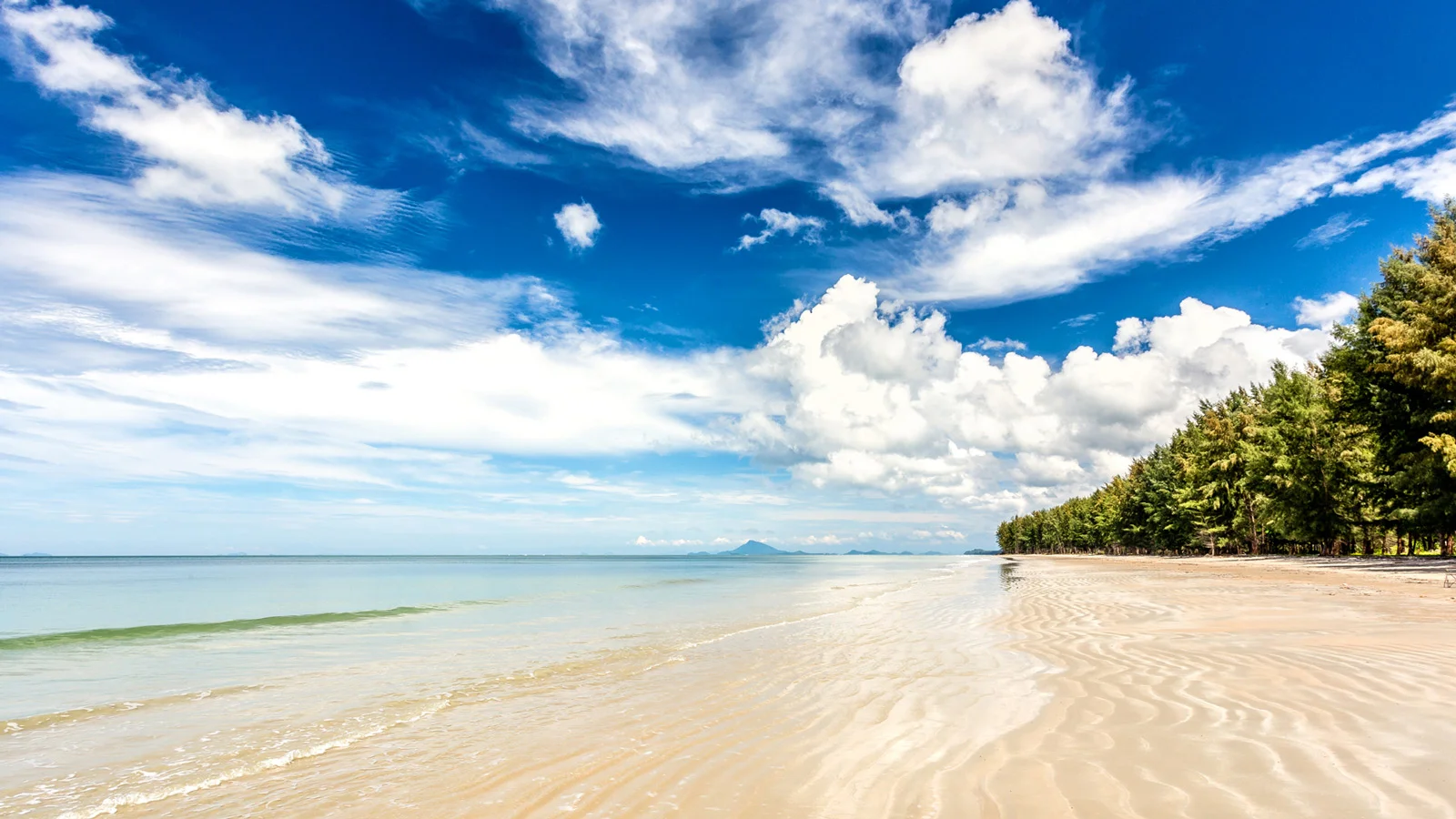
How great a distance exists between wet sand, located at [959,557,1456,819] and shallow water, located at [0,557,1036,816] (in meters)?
0.89

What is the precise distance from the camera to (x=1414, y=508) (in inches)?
1346

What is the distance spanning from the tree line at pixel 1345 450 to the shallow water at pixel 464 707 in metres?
23.2

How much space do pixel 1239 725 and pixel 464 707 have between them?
8.81 m

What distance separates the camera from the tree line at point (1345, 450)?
90.9 feet

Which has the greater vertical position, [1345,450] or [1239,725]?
[1345,450]

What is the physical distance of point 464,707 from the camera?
958cm

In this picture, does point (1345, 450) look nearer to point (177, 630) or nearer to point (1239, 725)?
point (1239, 725)

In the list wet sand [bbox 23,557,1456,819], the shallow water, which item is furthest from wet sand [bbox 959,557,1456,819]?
the shallow water

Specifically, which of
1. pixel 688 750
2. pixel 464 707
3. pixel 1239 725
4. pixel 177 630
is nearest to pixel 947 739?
pixel 688 750

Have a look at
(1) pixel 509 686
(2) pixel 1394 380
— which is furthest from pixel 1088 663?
(2) pixel 1394 380

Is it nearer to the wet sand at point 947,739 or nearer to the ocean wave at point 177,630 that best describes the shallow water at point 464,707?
the wet sand at point 947,739

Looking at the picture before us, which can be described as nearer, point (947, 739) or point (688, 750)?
point (947, 739)

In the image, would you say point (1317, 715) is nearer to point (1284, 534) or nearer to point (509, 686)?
point (509, 686)

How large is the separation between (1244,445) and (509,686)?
5951cm
